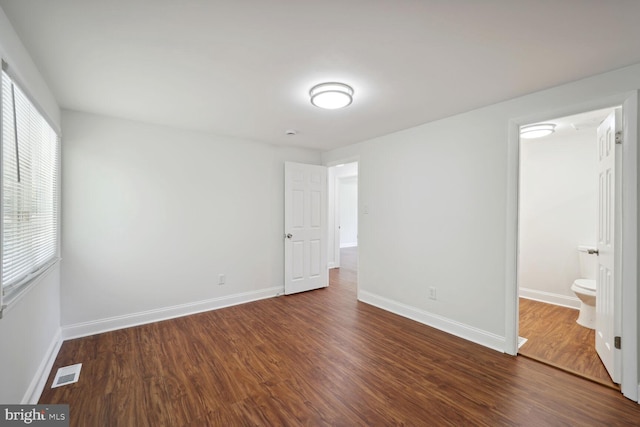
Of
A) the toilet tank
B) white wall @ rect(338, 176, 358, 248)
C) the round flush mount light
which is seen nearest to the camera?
the round flush mount light

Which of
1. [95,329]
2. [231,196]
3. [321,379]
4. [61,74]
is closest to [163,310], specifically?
[95,329]

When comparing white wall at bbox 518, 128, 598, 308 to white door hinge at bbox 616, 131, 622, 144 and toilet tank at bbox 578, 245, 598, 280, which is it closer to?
toilet tank at bbox 578, 245, 598, 280

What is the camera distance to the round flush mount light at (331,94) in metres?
2.28

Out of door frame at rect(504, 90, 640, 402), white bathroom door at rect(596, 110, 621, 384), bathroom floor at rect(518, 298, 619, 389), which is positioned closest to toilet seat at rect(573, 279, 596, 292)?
bathroom floor at rect(518, 298, 619, 389)

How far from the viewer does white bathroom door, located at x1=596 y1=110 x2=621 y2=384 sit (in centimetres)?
211

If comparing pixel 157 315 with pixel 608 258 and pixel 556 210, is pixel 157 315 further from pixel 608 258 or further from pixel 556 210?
pixel 556 210

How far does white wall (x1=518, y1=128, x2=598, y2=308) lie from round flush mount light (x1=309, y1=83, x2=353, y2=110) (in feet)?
10.8

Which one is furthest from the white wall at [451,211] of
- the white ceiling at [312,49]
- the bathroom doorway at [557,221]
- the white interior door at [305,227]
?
the white interior door at [305,227]

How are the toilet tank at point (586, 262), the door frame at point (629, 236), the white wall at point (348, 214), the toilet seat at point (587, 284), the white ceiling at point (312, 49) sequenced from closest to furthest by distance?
1. the white ceiling at point (312, 49)
2. the door frame at point (629, 236)
3. the toilet seat at point (587, 284)
4. the toilet tank at point (586, 262)
5. the white wall at point (348, 214)

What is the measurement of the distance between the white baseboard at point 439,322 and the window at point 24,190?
352cm

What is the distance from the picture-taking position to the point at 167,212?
349 centimetres

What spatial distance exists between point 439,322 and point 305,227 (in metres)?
2.40

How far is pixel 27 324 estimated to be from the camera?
1905 millimetres

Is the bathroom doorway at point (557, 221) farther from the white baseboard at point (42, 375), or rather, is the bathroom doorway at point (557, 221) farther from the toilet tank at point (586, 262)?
the white baseboard at point (42, 375)
